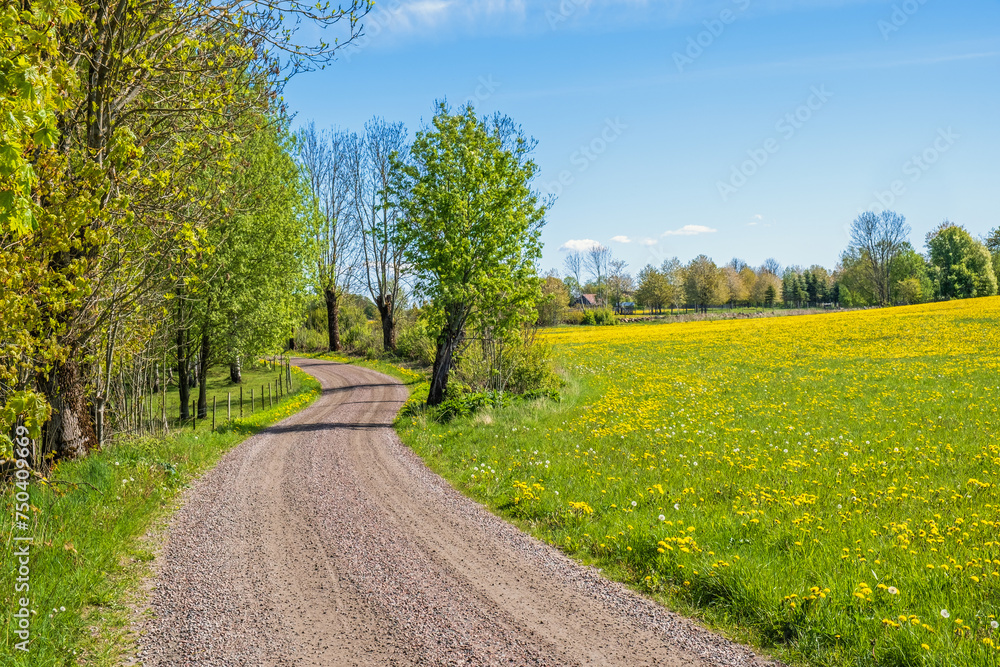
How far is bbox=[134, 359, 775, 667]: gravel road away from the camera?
562 centimetres

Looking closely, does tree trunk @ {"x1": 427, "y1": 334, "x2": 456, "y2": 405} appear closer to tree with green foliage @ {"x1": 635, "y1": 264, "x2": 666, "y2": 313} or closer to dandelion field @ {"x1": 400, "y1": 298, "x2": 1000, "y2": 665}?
dandelion field @ {"x1": 400, "y1": 298, "x2": 1000, "y2": 665}

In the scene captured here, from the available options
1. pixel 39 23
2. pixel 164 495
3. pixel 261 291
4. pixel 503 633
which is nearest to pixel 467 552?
pixel 503 633

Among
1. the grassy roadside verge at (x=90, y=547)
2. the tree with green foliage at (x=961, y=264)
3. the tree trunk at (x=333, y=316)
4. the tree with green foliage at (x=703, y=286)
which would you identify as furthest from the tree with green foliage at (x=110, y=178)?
the tree with green foliage at (x=703, y=286)

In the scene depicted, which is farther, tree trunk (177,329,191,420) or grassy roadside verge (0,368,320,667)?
tree trunk (177,329,191,420)

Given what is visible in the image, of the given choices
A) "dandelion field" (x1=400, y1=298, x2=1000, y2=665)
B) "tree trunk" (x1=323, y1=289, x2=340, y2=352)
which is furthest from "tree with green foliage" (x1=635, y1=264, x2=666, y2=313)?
"dandelion field" (x1=400, y1=298, x2=1000, y2=665)

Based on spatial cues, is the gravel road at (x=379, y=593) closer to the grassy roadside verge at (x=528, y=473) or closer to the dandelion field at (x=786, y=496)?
the grassy roadside verge at (x=528, y=473)

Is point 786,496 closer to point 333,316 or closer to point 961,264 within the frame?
point 333,316

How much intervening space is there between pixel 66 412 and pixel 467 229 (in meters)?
13.6

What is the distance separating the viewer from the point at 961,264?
81938 millimetres

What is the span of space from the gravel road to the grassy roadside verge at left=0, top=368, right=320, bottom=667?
15.6 inches

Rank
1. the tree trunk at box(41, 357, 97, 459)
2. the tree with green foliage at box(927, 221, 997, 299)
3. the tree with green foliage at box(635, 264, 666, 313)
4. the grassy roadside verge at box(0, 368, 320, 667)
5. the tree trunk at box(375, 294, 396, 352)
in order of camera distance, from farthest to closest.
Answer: the tree with green foliage at box(635, 264, 666, 313), the tree with green foliage at box(927, 221, 997, 299), the tree trunk at box(375, 294, 396, 352), the tree trunk at box(41, 357, 97, 459), the grassy roadside verge at box(0, 368, 320, 667)

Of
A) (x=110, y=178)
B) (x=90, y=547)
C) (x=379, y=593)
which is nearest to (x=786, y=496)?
(x=379, y=593)

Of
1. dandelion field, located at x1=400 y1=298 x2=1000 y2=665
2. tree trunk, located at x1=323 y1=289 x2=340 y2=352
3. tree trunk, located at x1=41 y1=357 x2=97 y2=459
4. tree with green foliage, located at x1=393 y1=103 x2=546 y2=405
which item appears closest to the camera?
dandelion field, located at x1=400 y1=298 x2=1000 y2=665

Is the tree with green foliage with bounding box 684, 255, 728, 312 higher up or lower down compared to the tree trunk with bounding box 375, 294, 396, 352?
higher up
